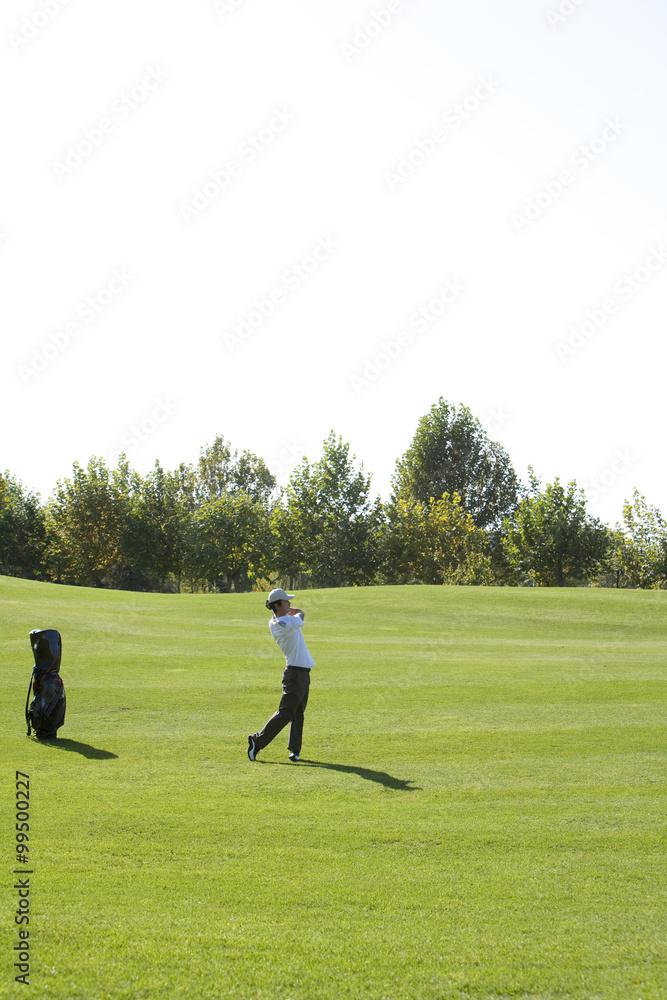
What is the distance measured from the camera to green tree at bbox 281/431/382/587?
7400 centimetres

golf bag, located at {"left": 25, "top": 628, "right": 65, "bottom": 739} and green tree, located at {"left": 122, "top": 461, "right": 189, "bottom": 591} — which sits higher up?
green tree, located at {"left": 122, "top": 461, "right": 189, "bottom": 591}

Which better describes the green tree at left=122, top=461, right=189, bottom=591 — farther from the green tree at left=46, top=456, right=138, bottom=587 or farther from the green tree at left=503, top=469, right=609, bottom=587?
the green tree at left=503, top=469, right=609, bottom=587

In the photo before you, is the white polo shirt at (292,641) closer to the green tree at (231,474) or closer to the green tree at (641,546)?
the green tree at (641,546)

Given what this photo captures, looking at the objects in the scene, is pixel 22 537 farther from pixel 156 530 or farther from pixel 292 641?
pixel 292 641

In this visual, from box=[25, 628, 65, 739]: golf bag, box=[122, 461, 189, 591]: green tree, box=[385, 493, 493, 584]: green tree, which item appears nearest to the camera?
box=[25, 628, 65, 739]: golf bag

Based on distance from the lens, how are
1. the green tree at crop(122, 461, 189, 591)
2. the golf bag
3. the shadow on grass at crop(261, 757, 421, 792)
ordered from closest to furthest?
the shadow on grass at crop(261, 757, 421, 792) → the golf bag → the green tree at crop(122, 461, 189, 591)

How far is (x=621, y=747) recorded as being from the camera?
Result: 41.0 ft

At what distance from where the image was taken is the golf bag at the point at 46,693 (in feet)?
42.0

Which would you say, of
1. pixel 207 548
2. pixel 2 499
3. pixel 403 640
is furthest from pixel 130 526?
pixel 403 640

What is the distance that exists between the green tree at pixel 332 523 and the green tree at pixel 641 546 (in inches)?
872

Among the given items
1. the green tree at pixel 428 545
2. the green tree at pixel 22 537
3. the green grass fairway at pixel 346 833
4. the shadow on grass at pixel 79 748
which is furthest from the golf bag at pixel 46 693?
the green tree at pixel 22 537

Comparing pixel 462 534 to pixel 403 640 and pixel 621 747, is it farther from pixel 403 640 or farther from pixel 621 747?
pixel 621 747

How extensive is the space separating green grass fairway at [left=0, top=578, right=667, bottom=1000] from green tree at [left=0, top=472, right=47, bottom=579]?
218 ft

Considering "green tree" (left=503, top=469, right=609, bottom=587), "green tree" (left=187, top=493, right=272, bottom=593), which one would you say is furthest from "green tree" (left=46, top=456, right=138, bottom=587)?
"green tree" (left=503, top=469, right=609, bottom=587)
